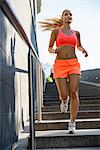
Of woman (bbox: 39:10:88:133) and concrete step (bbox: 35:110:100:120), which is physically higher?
woman (bbox: 39:10:88:133)

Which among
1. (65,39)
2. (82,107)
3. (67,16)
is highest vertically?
(67,16)

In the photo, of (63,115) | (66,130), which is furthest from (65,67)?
(63,115)

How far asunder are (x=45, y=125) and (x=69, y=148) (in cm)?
95

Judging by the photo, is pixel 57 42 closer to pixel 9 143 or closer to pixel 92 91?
pixel 9 143

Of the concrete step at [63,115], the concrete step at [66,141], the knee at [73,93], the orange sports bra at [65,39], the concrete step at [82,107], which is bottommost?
the concrete step at [66,141]

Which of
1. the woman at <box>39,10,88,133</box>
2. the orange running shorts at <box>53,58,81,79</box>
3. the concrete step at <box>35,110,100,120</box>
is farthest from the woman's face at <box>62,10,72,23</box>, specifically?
the concrete step at <box>35,110,100,120</box>

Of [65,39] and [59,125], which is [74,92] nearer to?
[65,39]

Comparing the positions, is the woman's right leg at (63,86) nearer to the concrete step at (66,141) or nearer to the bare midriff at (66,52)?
the bare midriff at (66,52)

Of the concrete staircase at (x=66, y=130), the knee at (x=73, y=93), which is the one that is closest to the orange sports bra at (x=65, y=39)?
the knee at (x=73, y=93)

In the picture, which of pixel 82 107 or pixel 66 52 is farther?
pixel 82 107

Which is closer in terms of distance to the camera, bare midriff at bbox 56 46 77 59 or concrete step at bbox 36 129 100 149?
concrete step at bbox 36 129 100 149

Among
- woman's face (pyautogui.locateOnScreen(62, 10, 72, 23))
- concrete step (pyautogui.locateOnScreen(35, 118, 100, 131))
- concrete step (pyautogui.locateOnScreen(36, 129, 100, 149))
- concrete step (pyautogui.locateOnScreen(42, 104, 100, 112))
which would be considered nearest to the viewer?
concrete step (pyautogui.locateOnScreen(36, 129, 100, 149))

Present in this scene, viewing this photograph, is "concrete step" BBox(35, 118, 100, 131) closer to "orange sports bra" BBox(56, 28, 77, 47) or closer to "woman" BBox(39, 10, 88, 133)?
"woman" BBox(39, 10, 88, 133)

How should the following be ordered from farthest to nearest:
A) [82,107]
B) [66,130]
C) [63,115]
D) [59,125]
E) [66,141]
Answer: [82,107] → [63,115] → [59,125] → [66,130] → [66,141]
